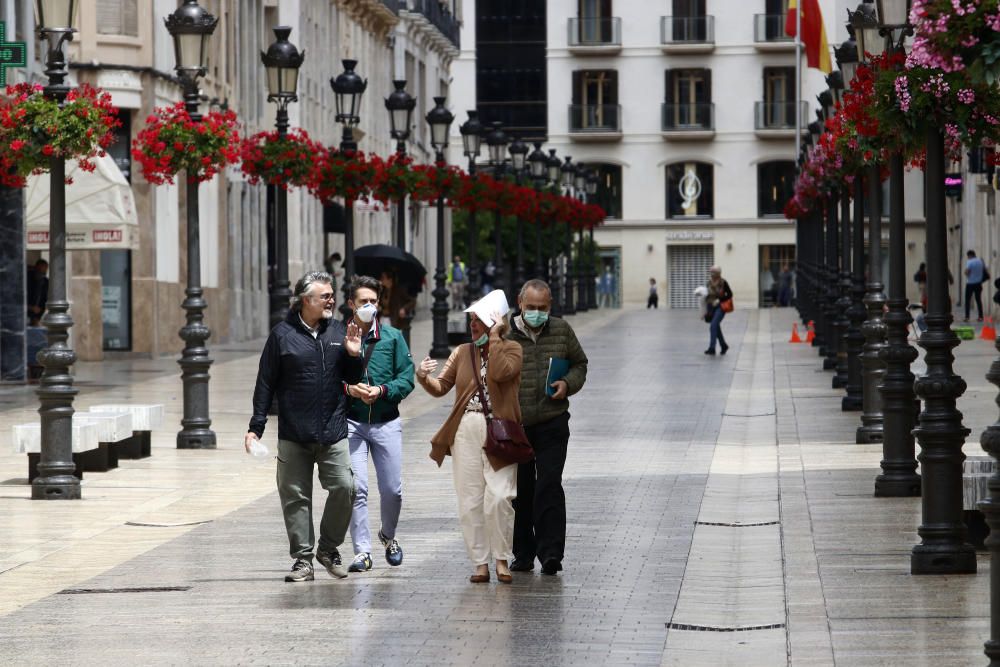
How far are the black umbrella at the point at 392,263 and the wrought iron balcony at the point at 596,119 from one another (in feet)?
182

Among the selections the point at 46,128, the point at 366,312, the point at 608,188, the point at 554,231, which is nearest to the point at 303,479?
the point at 366,312

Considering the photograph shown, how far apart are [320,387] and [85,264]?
25048 mm

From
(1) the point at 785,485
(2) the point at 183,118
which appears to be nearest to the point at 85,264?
(2) the point at 183,118

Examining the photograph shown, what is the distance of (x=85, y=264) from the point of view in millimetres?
35969

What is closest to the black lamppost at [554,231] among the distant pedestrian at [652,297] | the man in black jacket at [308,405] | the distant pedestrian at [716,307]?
the distant pedestrian at [716,307]

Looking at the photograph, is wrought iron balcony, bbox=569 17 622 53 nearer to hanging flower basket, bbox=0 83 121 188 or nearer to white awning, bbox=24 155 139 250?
white awning, bbox=24 155 139 250

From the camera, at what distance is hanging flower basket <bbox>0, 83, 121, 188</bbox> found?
659 inches

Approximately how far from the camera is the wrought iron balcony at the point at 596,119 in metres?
90.9

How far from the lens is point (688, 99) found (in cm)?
9125

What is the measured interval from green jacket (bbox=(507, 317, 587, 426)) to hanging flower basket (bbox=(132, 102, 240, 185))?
967 cm

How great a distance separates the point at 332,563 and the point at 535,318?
5.61ft

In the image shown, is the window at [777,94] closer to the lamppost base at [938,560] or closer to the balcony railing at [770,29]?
the balcony railing at [770,29]

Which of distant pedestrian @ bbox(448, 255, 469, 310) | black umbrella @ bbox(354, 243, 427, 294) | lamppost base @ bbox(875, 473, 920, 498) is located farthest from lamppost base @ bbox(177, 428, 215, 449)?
distant pedestrian @ bbox(448, 255, 469, 310)

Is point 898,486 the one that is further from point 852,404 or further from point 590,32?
point 590,32
